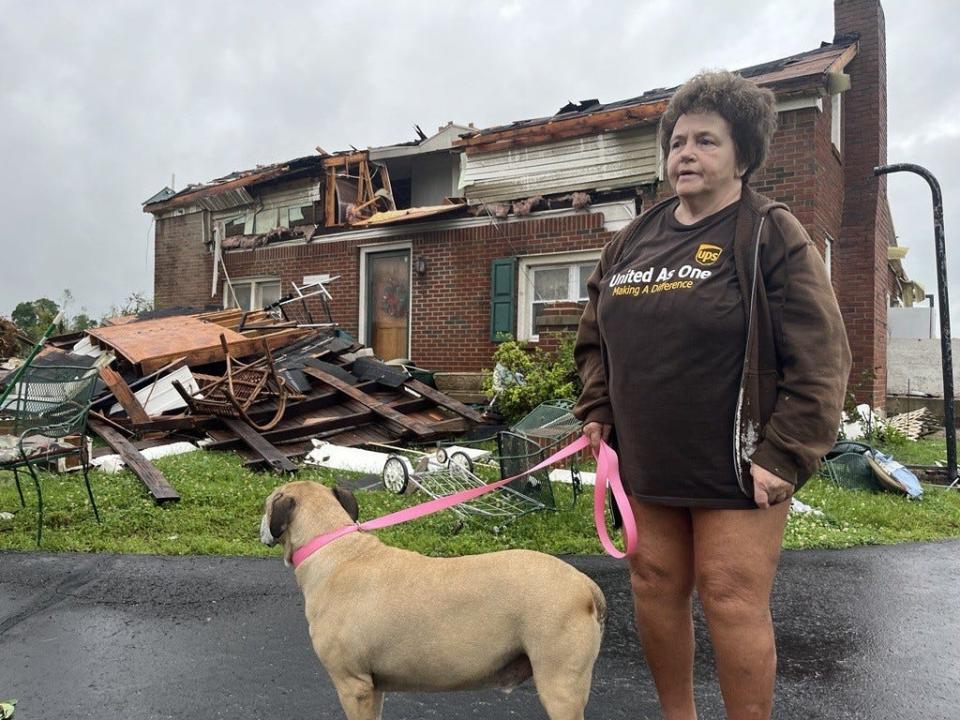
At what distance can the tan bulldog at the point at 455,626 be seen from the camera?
202cm

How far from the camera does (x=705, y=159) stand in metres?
2.09

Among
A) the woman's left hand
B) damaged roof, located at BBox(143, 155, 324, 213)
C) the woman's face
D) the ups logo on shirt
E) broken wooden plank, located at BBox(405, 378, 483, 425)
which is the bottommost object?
broken wooden plank, located at BBox(405, 378, 483, 425)

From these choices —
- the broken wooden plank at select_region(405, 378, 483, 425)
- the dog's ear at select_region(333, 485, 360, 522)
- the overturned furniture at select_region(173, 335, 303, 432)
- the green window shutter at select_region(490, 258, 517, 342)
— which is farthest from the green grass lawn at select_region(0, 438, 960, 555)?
the green window shutter at select_region(490, 258, 517, 342)

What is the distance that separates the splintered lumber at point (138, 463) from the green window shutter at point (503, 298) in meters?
6.14

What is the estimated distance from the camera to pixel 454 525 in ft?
17.2

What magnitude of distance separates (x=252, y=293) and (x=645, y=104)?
9430mm

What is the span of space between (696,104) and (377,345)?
1212 cm

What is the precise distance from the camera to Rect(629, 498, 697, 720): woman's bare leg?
7.13ft

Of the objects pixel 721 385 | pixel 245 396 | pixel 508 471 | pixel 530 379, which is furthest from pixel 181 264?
pixel 721 385

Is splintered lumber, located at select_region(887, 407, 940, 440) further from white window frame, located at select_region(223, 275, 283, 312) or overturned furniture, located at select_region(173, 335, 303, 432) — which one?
white window frame, located at select_region(223, 275, 283, 312)

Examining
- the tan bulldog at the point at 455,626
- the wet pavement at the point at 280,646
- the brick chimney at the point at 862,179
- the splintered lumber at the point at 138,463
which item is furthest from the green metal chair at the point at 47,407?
the brick chimney at the point at 862,179

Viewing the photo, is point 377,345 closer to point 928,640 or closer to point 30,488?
point 30,488

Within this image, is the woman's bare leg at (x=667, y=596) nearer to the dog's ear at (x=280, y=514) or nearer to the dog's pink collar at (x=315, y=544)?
the dog's pink collar at (x=315, y=544)

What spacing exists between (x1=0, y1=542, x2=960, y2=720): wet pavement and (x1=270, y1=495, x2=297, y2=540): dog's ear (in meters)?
0.54
